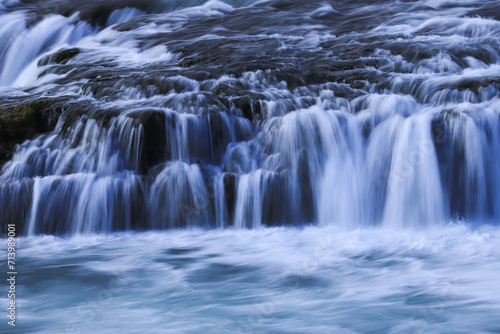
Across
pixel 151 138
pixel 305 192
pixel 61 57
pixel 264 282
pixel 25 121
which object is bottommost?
pixel 264 282

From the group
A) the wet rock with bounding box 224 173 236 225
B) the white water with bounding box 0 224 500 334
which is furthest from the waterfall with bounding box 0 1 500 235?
the white water with bounding box 0 224 500 334

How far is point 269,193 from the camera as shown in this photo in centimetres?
739

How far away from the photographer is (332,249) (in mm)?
6402

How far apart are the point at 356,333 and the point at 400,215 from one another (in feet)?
9.16

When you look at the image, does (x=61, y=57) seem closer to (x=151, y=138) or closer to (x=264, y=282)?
(x=151, y=138)

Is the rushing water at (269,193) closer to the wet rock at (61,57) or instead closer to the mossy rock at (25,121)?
the mossy rock at (25,121)

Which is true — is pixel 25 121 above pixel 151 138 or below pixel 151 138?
above

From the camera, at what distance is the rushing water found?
5098mm

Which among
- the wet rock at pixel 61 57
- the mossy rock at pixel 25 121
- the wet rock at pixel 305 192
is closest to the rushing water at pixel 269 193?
the wet rock at pixel 305 192

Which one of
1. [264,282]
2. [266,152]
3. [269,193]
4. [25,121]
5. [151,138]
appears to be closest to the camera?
[264,282]

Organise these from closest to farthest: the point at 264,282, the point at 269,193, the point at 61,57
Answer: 1. the point at 264,282
2. the point at 269,193
3. the point at 61,57

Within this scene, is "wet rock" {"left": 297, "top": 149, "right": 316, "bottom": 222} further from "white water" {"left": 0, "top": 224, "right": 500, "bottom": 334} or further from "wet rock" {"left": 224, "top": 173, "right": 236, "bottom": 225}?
"wet rock" {"left": 224, "top": 173, "right": 236, "bottom": 225}

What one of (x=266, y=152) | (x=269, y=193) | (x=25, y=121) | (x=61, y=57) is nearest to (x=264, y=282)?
(x=269, y=193)

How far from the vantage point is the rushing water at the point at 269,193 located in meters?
5.10
